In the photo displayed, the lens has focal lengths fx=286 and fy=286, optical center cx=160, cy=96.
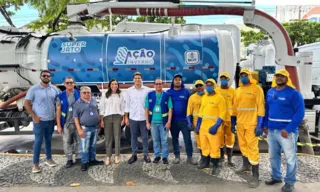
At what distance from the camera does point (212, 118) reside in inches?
189

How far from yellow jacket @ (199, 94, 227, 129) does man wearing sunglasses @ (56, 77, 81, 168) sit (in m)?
2.35

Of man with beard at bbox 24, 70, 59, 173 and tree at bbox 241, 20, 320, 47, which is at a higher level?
tree at bbox 241, 20, 320, 47

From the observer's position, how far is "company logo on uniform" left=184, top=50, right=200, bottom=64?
663 cm

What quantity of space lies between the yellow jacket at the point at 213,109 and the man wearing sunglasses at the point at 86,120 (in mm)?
1950

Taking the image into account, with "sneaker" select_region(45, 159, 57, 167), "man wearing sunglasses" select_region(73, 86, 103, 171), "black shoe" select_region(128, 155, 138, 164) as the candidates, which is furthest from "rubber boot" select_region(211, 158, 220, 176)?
"sneaker" select_region(45, 159, 57, 167)

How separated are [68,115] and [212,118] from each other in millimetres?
2595

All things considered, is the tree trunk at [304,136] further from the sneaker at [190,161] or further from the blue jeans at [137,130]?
the blue jeans at [137,130]

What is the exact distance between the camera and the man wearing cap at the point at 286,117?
4.06 metres

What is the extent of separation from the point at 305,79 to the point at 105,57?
191 inches

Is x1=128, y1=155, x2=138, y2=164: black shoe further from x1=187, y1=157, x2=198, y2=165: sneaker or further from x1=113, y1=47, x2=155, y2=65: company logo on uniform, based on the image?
x1=113, y1=47, x2=155, y2=65: company logo on uniform

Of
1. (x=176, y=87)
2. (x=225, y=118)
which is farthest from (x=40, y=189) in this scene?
(x=225, y=118)

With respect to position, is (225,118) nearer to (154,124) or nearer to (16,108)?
(154,124)

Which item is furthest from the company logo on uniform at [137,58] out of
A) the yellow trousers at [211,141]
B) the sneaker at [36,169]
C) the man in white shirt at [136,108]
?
the sneaker at [36,169]

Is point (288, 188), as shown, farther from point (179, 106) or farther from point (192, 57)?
Result: point (192, 57)
